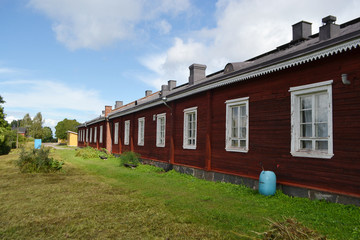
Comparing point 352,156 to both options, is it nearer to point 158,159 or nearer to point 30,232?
point 30,232

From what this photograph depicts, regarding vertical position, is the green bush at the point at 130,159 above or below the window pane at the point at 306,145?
below

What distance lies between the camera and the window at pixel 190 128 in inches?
471

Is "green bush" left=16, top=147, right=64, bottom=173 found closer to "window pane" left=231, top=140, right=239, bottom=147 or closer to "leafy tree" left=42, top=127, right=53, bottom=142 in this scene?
"window pane" left=231, top=140, right=239, bottom=147

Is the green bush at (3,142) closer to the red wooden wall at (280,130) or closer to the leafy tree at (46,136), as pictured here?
the red wooden wall at (280,130)

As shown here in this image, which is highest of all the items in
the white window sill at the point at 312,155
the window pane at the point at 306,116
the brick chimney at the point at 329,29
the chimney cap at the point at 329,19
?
the chimney cap at the point at 329,19

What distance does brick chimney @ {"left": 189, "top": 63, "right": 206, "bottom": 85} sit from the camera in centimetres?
1447

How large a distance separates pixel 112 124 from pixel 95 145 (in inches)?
301

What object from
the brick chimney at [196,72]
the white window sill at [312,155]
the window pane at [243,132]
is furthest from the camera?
the brick chimney at [196,72]

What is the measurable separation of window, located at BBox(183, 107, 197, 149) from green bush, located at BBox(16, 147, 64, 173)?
20.2ft

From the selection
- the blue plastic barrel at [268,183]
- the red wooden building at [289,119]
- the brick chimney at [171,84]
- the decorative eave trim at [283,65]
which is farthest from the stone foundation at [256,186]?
the brick chimney at [171,84]

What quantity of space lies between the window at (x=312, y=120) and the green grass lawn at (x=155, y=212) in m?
1.22

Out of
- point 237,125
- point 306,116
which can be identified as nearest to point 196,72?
point 237,125

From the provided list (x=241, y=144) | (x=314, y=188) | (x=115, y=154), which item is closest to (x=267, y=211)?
(x=314, y=188)

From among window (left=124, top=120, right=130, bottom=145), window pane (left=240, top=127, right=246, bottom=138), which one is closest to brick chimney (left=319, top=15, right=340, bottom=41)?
window pane (left=240, top=127, right=246, bottom=138)
